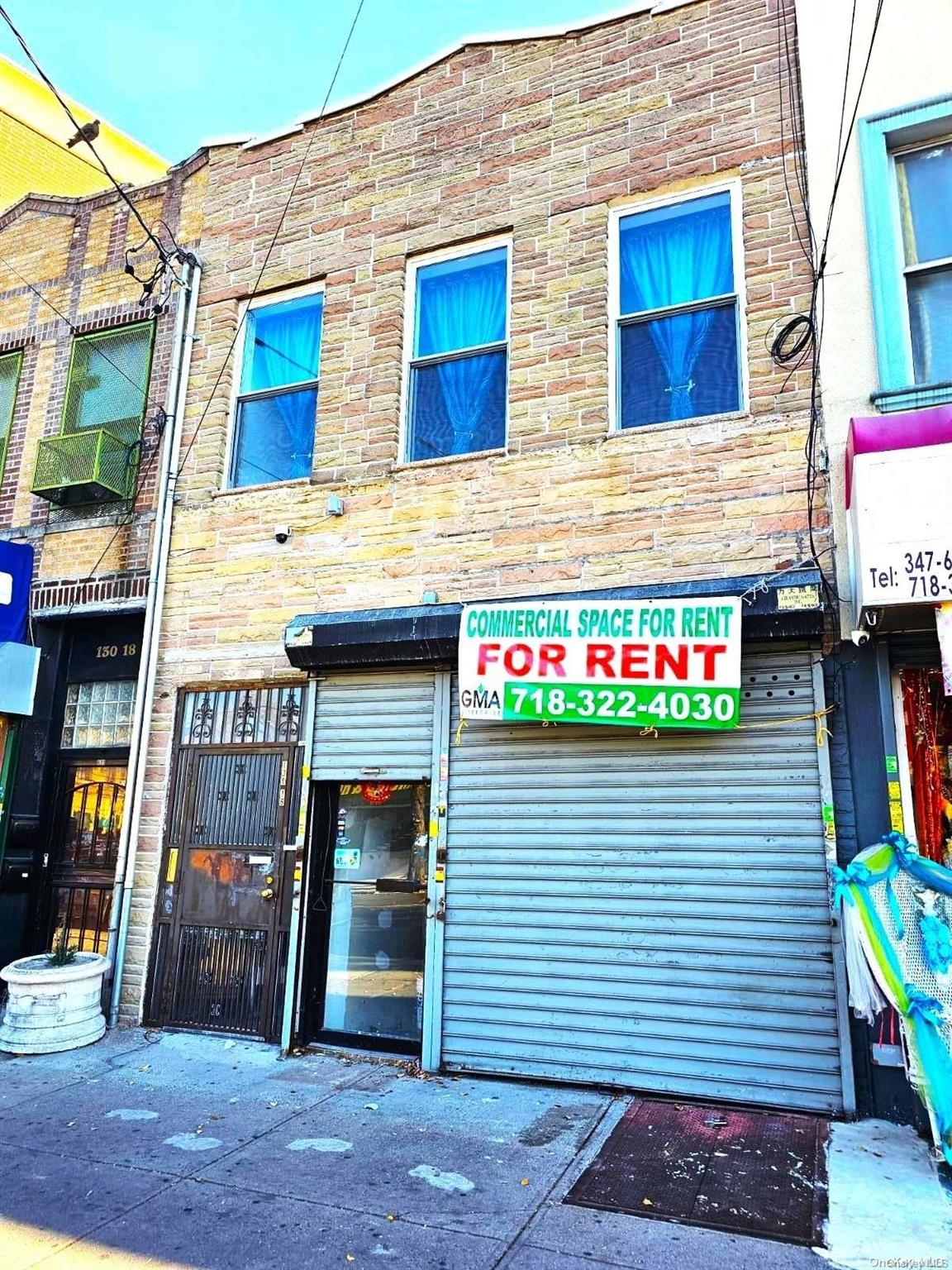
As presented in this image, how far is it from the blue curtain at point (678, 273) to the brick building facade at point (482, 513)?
58 mm

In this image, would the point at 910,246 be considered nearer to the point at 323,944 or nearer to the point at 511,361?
the point at 511,361

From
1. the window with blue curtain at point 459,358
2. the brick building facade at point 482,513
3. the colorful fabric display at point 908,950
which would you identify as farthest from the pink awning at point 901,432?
the window with blue curtain at point 459,358

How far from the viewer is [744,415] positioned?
20.9 ft

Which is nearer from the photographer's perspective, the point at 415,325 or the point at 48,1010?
the point at 48,1010

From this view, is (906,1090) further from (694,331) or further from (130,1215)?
(694,331)

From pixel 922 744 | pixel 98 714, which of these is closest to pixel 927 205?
pixel 922 744

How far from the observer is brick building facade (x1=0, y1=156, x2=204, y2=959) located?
838 centimetres

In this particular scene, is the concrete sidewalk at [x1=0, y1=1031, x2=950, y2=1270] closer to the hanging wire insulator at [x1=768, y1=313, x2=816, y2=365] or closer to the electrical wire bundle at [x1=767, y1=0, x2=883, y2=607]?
the electrical wire bundle at [x1=767, y1=0, x2=883, y2=607]

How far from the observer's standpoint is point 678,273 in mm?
7016

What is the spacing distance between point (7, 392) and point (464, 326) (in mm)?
5604

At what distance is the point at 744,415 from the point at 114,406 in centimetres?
640

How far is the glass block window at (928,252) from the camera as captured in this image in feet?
19.9

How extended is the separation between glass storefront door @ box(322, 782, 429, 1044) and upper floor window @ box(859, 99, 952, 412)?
4619mm

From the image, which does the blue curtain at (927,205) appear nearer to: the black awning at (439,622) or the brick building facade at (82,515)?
the black awning at (439,622)
